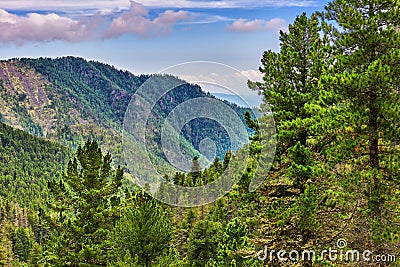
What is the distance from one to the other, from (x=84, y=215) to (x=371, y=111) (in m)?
12.5

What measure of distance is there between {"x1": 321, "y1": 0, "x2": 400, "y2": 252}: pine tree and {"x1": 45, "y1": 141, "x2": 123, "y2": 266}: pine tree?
11.0 m

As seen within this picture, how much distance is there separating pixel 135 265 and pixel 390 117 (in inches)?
350

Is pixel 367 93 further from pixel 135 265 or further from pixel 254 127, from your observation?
pixel 135 265

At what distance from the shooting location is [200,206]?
4825cm

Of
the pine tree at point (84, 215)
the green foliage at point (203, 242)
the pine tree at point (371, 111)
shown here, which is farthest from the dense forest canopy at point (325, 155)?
the green foliage at point (203, 242)

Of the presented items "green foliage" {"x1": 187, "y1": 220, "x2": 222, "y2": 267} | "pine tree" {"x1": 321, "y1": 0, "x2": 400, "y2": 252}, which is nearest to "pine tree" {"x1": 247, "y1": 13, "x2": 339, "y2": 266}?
"pine tree" {"x1": 321, "y1": 0, "x2": 400, "y2": 252}

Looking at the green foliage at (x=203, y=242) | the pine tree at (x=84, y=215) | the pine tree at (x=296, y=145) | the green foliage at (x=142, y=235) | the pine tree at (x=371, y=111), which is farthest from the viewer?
the green foliage at (x=203, y=242)

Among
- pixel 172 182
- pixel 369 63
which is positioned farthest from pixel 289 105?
pixel 172 182

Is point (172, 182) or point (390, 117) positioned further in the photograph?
point (172, 182)

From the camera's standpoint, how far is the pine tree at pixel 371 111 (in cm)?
952

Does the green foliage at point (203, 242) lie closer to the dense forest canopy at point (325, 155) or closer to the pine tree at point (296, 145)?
the dense forest canopy at point (325, 155)

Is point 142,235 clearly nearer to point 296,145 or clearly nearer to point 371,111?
point 296,145

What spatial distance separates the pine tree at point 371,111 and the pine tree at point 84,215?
1102 centimetres

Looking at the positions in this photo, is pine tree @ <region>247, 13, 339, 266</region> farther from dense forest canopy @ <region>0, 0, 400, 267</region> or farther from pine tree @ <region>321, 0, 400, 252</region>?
pine tree @ <region>321, 0, 400, 252</region>
